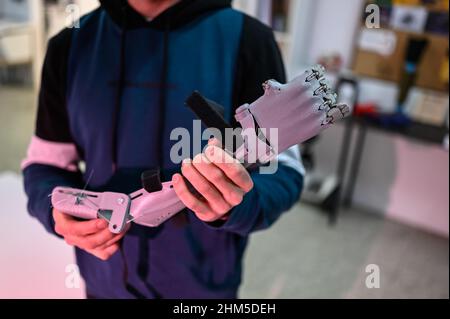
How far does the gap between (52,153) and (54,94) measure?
79 millimetres

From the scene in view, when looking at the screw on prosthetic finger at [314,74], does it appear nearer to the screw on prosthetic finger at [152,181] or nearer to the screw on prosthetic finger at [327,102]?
the screw on prosthetic finger at [327,102]

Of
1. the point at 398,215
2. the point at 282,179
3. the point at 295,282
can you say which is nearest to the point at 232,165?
the point at 282,179

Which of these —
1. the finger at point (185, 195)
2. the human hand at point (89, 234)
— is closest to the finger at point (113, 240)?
the human hand at point (89, 234)

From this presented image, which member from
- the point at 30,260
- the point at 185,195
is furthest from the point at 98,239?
the point at 30,260

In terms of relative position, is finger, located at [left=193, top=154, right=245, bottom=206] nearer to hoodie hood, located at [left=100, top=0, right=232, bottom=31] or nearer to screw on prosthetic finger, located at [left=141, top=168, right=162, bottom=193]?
screw on prosthetic finger, located at [left=141, top=168, right=162, bottom=193]

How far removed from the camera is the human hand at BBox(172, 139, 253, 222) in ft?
1.11

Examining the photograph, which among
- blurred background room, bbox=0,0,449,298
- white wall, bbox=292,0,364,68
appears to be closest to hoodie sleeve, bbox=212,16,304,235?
blurred background room, bbox=0,0,449,298

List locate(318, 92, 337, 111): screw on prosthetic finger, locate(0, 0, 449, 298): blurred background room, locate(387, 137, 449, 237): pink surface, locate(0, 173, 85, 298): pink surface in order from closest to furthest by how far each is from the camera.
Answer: locate(318, 92, 337, 111): screw on prosthetic finger → locate(0, 173, 85, 298): pink surface → locate(0, 0, 449, 298): blurred background room → locate(387, 137, 449, 237): pink surface

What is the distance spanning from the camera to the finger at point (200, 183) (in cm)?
35

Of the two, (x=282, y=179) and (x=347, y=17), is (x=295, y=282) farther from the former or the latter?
(x=347, y=17)

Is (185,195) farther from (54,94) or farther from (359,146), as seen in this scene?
(359,146)

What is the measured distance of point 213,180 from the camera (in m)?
0.35

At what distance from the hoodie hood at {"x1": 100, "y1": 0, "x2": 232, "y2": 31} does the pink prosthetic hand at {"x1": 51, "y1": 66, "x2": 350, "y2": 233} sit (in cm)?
24
